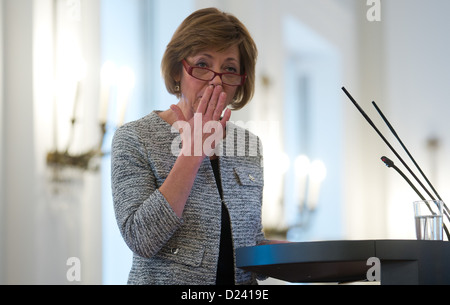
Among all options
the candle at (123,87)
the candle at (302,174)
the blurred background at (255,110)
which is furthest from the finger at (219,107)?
the candle at (302,174)

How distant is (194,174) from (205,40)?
18.1 inches

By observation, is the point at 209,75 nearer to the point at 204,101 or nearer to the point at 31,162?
the point at 204,101

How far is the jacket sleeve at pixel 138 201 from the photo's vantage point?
164cm

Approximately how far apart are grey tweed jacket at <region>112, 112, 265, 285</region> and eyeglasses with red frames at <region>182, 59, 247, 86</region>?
17 centimetres

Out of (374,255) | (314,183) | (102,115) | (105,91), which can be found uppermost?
(105,91)

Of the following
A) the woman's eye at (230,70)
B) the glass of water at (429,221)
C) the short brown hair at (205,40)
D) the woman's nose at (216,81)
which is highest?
the short brown hair at (205,40)

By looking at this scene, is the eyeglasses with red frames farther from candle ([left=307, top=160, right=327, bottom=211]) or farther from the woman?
candle ([left=307, top=160, right=327, bottom=211])

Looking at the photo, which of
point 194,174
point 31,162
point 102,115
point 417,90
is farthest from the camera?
point 417,90

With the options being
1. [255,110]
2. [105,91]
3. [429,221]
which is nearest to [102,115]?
[105,91]

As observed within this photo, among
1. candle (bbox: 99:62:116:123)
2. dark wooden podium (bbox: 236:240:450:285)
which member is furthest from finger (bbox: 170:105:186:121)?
candle (bbox: 99:62:116:123)

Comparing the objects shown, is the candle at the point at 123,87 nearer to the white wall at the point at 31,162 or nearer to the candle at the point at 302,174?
the white wall at the point at 31,162

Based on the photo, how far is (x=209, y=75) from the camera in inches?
74.9
